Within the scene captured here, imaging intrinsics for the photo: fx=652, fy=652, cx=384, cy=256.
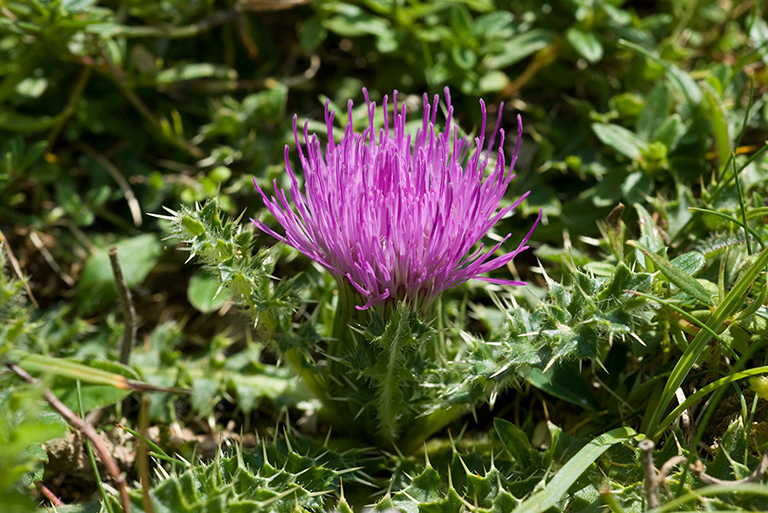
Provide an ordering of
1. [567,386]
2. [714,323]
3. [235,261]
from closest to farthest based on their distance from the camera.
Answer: [714,323]
[235,261]
[567,386]

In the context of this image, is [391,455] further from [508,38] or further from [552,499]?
[508,38]

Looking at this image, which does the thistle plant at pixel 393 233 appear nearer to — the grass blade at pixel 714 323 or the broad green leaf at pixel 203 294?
the grass blade at pixel 714 323

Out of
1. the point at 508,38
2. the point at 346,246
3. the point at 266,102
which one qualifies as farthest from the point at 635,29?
the point at 346,246

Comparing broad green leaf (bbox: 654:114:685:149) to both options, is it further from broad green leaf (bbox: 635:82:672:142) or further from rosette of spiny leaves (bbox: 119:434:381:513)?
rosette of spiny leaves (bbox: 119:434:381:513)

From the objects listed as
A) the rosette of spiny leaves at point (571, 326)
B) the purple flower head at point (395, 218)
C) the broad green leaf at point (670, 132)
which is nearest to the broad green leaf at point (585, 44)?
the broad green leaf at point (670, 132)

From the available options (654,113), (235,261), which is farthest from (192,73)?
(654,113)

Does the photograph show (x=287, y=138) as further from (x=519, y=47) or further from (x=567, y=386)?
(x=567, y=386)
